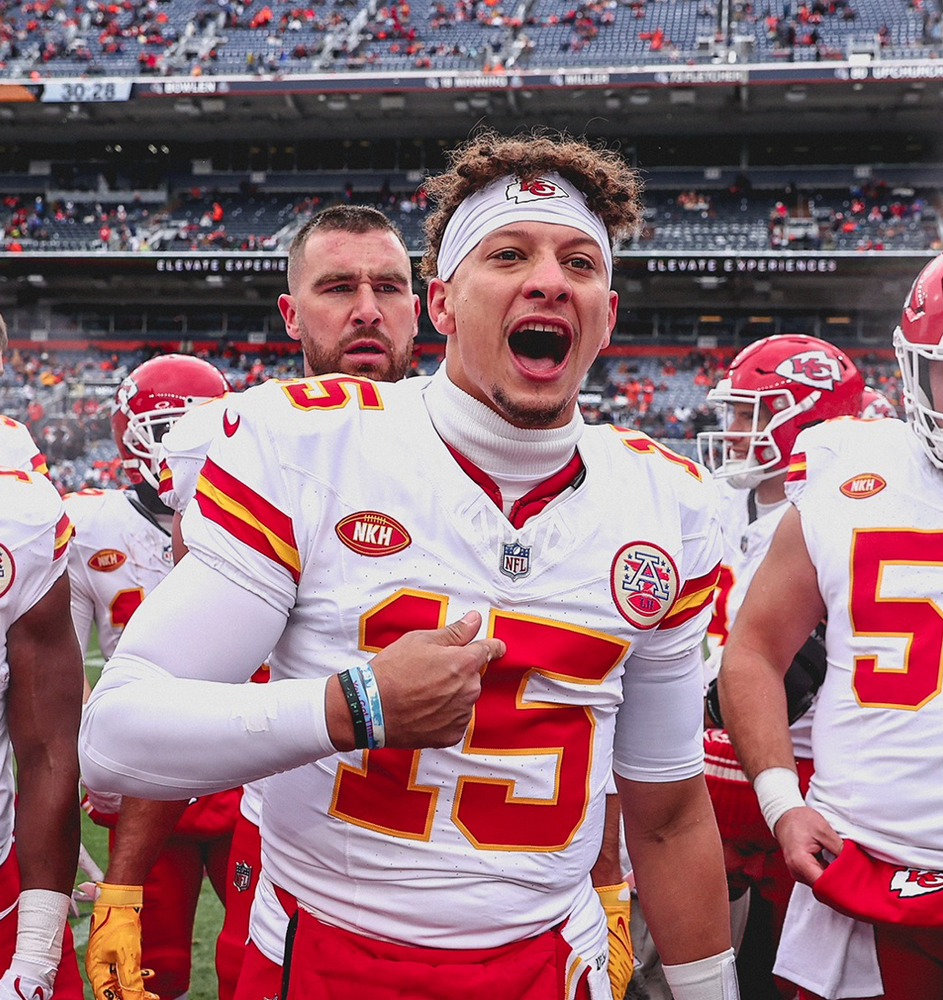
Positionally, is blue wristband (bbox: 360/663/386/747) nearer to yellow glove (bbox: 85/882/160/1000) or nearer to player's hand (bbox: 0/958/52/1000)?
player's hand (bbox: 0/958/52/1000)

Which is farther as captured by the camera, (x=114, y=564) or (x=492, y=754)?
(x=114, y=564)

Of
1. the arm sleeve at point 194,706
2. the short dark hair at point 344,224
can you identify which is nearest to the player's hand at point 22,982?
the arm sleeve at point 194,706

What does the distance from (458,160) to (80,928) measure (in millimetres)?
4113

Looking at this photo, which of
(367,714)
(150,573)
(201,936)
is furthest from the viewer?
(201,936)

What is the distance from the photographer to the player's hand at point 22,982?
2.16 m

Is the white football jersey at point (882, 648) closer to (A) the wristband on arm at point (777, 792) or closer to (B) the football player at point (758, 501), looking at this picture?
(A) the wristband on arm at point (777, 792)

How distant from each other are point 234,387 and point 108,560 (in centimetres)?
2177

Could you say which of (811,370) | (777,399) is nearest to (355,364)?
(777,399)

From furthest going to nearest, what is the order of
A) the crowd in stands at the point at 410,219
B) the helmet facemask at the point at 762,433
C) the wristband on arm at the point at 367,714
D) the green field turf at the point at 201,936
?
the crowd in stands at the point at 410,219, the green field turf at the point at 201,936, the helmet facemask at the point at 762,433, the wristband on arm at the point at 367,714

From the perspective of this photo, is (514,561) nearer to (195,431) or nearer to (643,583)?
(643,583)

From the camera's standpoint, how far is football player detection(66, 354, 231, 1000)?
3.35 meters

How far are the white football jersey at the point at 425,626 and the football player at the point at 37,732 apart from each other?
714 mm

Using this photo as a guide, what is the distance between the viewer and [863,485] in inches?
96.9

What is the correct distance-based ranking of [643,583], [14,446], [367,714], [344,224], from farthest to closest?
[344,224], [14,446], [643,583], [367,714]
